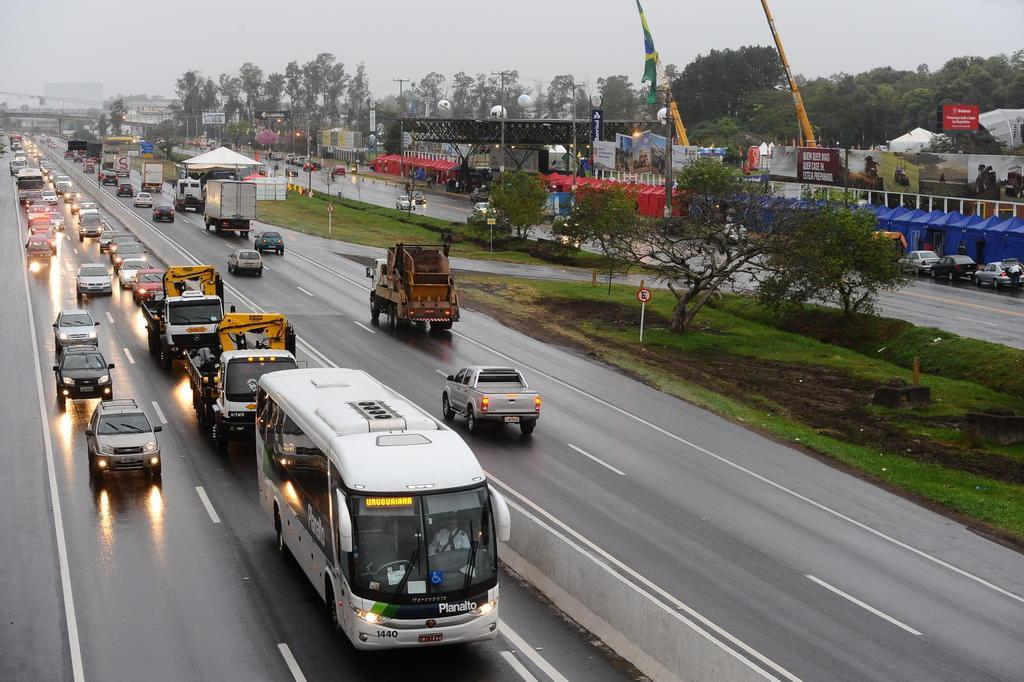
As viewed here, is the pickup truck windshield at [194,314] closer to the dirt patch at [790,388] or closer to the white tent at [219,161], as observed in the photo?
the dirt patch at [790,388]

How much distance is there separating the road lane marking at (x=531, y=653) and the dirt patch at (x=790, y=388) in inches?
702

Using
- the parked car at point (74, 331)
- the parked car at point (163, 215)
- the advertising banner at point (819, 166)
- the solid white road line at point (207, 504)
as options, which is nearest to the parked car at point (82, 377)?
the parked car at point (74, 331)

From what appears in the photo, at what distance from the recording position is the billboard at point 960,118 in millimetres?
107750

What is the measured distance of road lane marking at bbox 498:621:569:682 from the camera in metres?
16.7

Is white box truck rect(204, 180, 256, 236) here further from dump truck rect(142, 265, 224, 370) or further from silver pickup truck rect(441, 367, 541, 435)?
silver pickup truck rect(441, 367, 541, 435)

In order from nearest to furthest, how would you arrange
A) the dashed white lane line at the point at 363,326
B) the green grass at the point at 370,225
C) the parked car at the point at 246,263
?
the dashed white lane line at the point at 363,326 < the parked car at the point at 246,263 < the green grass at the point at 370,225

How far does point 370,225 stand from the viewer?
9619 cm

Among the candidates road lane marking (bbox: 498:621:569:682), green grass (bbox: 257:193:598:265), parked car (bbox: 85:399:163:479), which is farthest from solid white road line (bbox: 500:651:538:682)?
green grass (bbox: 257:193:598:265)

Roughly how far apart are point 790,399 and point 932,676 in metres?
22.4

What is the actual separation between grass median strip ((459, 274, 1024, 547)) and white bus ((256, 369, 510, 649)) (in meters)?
14.5

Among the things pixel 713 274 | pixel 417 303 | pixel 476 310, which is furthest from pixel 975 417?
pixel 476 310

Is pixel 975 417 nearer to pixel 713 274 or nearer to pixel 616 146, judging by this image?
pixel 713 274

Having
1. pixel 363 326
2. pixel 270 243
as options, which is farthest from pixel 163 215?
pixel 363 326

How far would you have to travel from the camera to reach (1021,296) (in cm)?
6353
